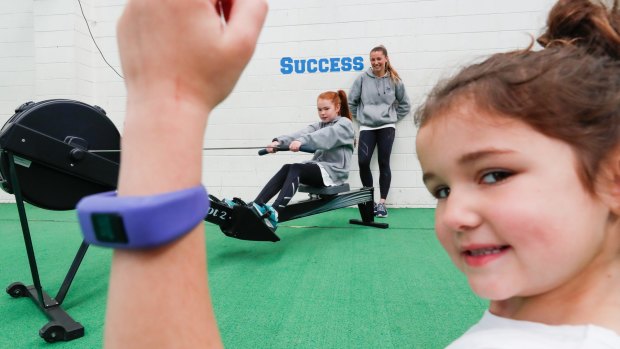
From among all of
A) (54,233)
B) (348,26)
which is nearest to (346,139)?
(348,26)

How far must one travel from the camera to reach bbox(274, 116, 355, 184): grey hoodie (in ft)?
9.64

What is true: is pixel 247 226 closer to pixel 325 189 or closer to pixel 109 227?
pixel 325 189

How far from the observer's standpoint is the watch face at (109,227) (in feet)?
0.83

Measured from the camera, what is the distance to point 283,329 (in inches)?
62.3

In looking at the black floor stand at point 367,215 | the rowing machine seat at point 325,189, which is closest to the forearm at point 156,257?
the rowing machine seat at point 325,189

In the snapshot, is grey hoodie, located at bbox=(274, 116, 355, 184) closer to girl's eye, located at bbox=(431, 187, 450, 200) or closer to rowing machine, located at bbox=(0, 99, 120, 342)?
rowing machine, located at bbox=(0, 99, 120, 342)

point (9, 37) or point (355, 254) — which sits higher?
point (9, 37)

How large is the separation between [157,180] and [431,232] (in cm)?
304

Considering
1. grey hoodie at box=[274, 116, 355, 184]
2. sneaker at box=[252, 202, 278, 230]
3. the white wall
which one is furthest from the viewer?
the white wall

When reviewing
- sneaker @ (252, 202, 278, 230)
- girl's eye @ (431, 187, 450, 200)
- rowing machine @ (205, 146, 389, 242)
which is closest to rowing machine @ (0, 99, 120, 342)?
rowing machine @ (205, 146, 389, 242)

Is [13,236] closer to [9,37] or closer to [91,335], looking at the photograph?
[91,335]

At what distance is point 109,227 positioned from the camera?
0.85ft

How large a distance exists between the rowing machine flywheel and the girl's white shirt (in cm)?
182

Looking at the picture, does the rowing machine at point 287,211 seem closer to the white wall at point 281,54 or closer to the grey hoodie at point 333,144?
the grey hoodie at point 333,144
